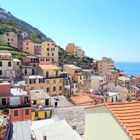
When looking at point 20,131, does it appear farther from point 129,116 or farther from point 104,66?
point 104,66

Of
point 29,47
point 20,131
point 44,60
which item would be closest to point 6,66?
point 44,60

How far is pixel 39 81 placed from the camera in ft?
182

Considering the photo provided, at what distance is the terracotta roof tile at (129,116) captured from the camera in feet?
27.7

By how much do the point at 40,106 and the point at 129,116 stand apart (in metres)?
34.6

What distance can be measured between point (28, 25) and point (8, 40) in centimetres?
9391

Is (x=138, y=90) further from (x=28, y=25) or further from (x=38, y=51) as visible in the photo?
(x=28, y=25)

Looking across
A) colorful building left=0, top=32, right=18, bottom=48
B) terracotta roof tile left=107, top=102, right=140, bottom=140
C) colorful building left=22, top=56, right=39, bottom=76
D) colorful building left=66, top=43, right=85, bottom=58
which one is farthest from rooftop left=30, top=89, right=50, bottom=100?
colorful building left=66, top=43, right=85, bottom=58

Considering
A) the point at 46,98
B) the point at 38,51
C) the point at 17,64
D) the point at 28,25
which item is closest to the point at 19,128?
the point at 46,98

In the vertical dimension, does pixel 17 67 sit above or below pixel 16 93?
above

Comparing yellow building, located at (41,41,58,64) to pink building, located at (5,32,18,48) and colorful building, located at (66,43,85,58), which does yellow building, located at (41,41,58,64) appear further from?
colorful building, located at (66,43,85,58)

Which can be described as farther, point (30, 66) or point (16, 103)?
point (30, 66)

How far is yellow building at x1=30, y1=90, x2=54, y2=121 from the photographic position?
4194 cm

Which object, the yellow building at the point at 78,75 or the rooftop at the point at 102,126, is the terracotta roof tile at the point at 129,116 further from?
the yellow building at the point at 78,75

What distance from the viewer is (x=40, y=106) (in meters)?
42.7
